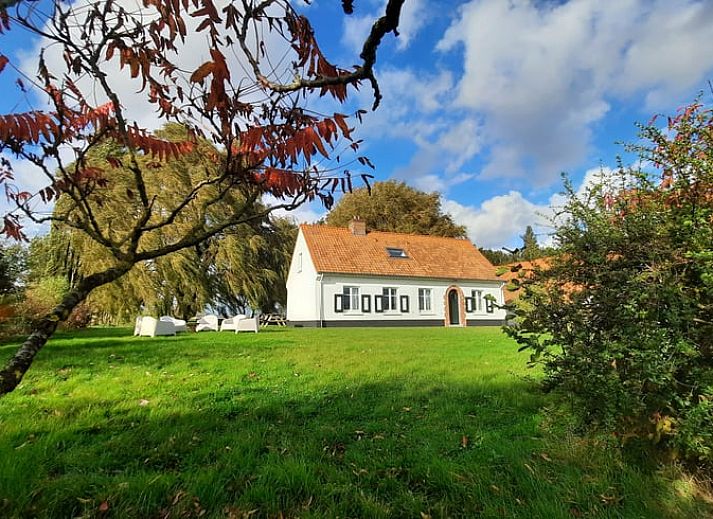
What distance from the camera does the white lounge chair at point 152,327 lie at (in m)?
14.4

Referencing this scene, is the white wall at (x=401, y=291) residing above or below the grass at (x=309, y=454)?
above

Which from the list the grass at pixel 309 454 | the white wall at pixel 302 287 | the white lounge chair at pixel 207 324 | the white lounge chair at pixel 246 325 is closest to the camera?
the grass at pixel 309 454

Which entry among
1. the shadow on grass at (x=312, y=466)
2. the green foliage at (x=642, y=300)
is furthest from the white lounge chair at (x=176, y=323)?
the green foliage at (x=642, y=300)

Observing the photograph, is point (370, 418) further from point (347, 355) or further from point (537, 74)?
point (537, 74)

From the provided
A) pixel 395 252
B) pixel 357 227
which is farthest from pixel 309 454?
pixel 357 227

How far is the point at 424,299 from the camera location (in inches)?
1153

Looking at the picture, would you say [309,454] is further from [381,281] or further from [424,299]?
[424,299]

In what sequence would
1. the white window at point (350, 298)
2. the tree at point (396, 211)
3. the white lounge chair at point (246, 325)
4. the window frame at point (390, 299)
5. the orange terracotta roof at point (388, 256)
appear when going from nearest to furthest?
the white lounge chair at point (246, 325) → the white window at point (350, 298) → the orange terracotta roof at point (388, 256) → the window frame at point (390, 299) → the tree at point (396, 211)

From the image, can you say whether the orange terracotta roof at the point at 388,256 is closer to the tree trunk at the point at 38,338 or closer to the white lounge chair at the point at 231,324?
the white lounge chair at the point at 231,324

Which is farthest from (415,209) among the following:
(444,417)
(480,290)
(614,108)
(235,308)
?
(444,417)

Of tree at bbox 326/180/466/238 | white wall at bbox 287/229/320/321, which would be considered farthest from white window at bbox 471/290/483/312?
white wall at bbox 287/229/320/321

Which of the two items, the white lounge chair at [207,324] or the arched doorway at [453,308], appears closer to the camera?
the white lounge chair at [207,324]

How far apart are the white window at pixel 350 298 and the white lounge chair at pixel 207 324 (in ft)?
32.3

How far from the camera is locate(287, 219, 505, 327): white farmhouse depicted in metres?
26.6
